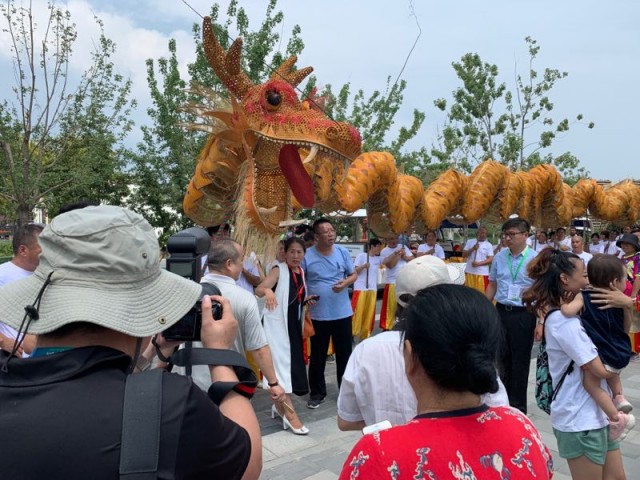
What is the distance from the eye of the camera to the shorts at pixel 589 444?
2.19 m

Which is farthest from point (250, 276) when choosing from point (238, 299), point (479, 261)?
point (479, 261)

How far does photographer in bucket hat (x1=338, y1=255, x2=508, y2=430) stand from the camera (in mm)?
1523

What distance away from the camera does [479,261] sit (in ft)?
26.0

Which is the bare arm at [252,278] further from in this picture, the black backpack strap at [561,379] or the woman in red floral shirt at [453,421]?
the woman in red floral shirt at [453,421]

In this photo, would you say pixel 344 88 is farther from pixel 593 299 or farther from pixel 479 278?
pixel 593 299

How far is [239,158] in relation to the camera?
383cm

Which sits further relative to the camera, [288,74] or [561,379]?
[288,74]

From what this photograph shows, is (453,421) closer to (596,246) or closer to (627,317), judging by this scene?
(627,317)

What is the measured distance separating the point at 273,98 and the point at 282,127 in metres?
0.23

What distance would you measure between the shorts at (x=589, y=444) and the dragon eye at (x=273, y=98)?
8.96 ft

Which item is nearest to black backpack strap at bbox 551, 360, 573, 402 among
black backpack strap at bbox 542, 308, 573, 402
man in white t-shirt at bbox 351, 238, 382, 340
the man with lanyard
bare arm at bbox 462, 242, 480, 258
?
black backpack strap at bbox 542, 308, 573, 402

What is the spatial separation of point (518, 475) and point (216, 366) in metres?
0.66

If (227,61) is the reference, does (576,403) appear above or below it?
below

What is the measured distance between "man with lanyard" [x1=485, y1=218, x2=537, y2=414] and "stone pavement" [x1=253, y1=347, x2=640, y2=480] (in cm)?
38
